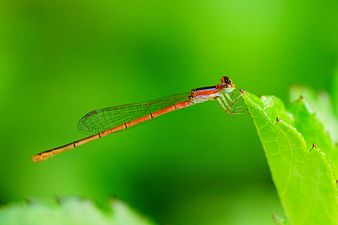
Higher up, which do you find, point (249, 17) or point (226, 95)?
point (249, 17)

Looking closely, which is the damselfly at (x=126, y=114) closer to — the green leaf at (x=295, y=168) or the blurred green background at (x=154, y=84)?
the blurred green background at (x=154, y=84)

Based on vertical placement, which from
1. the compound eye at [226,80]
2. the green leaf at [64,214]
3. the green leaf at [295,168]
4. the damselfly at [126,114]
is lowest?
the green leaf at [295,168]

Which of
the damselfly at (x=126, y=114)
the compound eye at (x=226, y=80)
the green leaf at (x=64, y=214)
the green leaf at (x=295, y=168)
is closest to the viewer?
the green leaf at (x=295, y=168)

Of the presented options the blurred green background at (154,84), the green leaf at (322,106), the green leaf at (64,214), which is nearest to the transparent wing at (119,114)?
the blurred green background at (154,84)

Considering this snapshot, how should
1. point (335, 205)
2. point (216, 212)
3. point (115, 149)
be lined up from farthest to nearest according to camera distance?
1. point (115, 149)
2. point (216, 212)
3. point (335, 205)

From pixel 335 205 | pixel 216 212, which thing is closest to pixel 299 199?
pixel 335 205

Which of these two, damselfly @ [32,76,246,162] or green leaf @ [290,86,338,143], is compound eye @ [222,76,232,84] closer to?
damselfly @ [32,76,246,162]

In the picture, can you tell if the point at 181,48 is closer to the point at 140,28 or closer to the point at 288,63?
the point at 140,28
